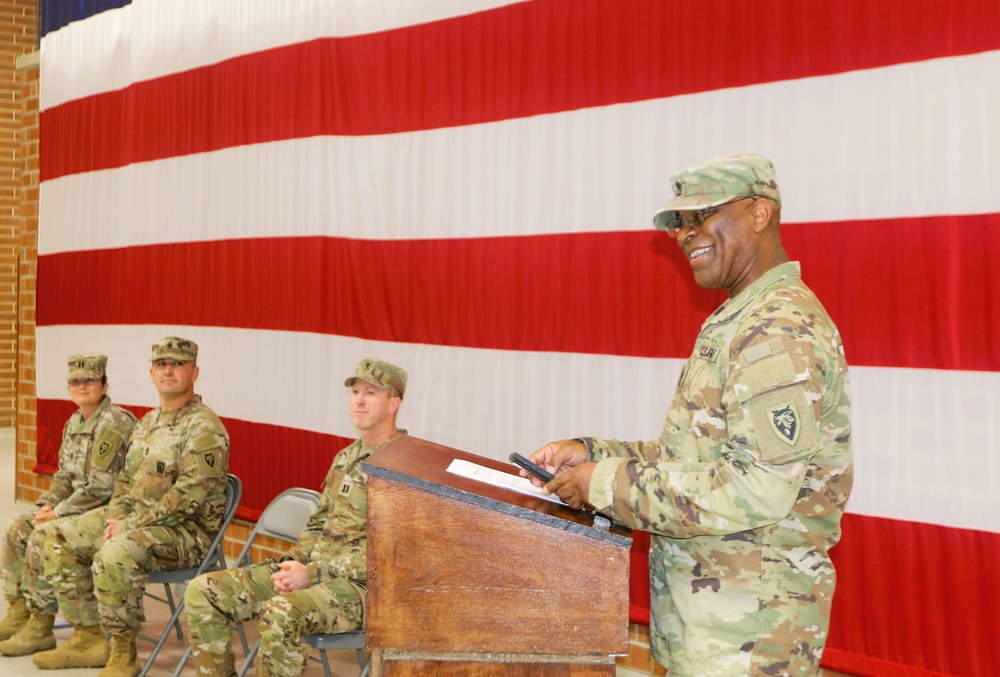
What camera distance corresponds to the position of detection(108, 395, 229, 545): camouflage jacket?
4.11 m

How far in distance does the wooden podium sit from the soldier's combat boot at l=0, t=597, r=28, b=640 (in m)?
3.53

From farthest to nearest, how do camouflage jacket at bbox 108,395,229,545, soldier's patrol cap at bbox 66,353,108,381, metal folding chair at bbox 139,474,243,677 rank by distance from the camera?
1. soldier's patrol cap at bbox 66,353,108,381
2. camouflage jacket at bbox 108,395,229,545
3. metal folding chair at bbox 139,474,243,677

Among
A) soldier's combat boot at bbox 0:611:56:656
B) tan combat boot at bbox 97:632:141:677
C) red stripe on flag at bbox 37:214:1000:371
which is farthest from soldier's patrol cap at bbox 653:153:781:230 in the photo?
soldier's combat boot at bbox 0:611:56:656

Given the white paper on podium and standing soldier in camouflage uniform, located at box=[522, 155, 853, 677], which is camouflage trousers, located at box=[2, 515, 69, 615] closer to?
the white paper on podium

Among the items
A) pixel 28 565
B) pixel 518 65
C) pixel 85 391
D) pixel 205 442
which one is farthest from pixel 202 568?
pixel 518 65

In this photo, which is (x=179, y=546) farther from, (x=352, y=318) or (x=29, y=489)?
(x=29, y=489)

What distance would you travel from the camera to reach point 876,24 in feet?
9.90

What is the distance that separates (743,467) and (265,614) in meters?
2.08

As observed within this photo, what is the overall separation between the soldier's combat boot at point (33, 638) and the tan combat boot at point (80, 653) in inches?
7.2

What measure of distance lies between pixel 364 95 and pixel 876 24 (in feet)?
7.55

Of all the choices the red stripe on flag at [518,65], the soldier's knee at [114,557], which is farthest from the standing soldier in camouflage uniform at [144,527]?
the red stripe on flag at [518,65]

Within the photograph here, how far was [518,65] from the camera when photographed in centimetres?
400

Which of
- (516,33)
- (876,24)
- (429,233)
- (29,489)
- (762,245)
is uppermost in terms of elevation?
(516,33)

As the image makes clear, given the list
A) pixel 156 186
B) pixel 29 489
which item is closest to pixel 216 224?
pixel 156 186
